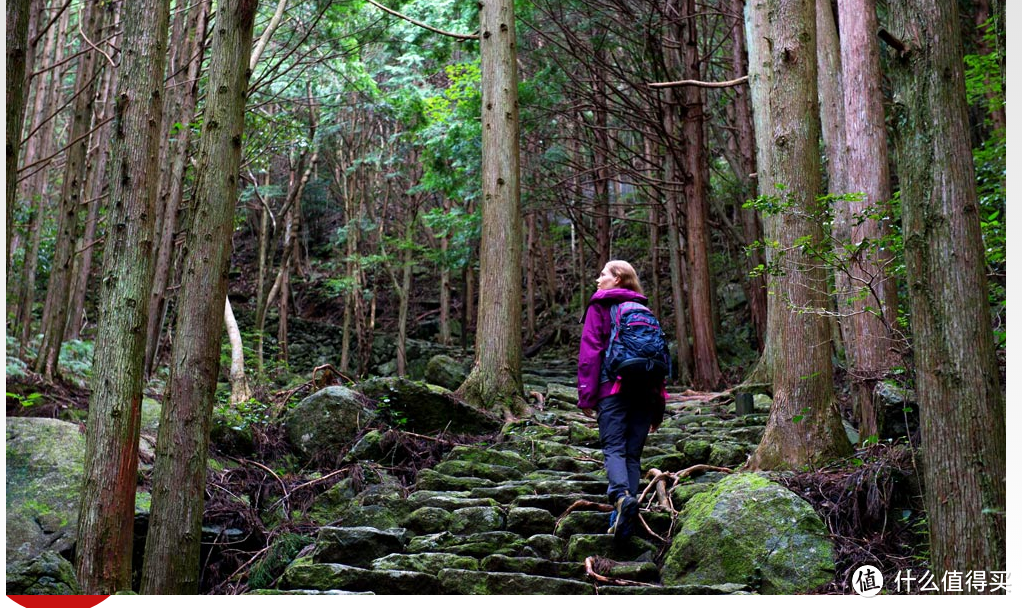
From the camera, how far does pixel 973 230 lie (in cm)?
337

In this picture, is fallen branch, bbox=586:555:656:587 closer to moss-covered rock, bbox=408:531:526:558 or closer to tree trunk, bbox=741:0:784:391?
moss-covered rock, bbox=408:531:526:558

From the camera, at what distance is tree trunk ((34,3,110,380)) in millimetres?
8188

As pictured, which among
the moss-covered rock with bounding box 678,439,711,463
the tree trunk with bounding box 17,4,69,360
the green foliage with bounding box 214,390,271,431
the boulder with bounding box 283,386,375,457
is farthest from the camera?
the tree trunk with bounding box 17,4,69,360

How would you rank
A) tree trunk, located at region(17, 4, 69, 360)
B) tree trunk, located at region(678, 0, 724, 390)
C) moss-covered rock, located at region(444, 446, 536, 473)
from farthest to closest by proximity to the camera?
1. tree trunk, located at region(678, 0, 724, 390)
2. tree trunk, located at region(17, 4, 69, 360)
3. moss-covered rock, located at region(444, 446, 536, 473)

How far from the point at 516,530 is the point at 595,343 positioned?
55.7 inches

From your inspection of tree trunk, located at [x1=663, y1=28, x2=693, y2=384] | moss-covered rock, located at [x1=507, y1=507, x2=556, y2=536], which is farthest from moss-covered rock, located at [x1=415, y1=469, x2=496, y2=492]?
tree trunk, located at [x1=663, y1=28, x2=693, y2=384]

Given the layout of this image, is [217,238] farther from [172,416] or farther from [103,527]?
[103,527]

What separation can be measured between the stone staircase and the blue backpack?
39.2 inches

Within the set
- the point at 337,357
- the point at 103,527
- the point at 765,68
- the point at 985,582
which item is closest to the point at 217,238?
the point at 103,527

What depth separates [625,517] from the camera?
5.09 meters

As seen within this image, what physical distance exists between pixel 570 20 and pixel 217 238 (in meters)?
12.1

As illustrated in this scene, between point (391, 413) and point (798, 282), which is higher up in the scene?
point (798, 282)

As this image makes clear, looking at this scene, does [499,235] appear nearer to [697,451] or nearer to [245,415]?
[245,415]

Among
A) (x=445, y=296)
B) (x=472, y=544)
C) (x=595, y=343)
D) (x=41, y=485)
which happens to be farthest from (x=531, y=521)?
(x=445, y=296)
